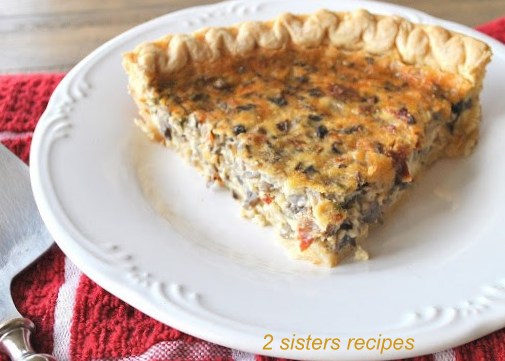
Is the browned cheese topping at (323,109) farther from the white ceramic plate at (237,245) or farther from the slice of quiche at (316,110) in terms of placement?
the white ceramic plate at (237,245)

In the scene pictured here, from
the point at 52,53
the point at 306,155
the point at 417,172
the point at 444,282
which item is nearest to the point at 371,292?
the point at 444,282

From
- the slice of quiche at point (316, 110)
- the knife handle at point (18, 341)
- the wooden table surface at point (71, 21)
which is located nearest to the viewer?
the knife handle at point (18, 341)

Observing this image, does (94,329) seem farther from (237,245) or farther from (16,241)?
(237,245)

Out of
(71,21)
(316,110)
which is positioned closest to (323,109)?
(316,110)

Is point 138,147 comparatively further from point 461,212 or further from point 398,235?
point 461,212

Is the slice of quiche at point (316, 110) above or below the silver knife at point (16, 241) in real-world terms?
above

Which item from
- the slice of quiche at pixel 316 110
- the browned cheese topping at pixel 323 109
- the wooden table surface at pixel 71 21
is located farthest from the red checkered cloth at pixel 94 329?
the wooden table surface at pixel 71 21
